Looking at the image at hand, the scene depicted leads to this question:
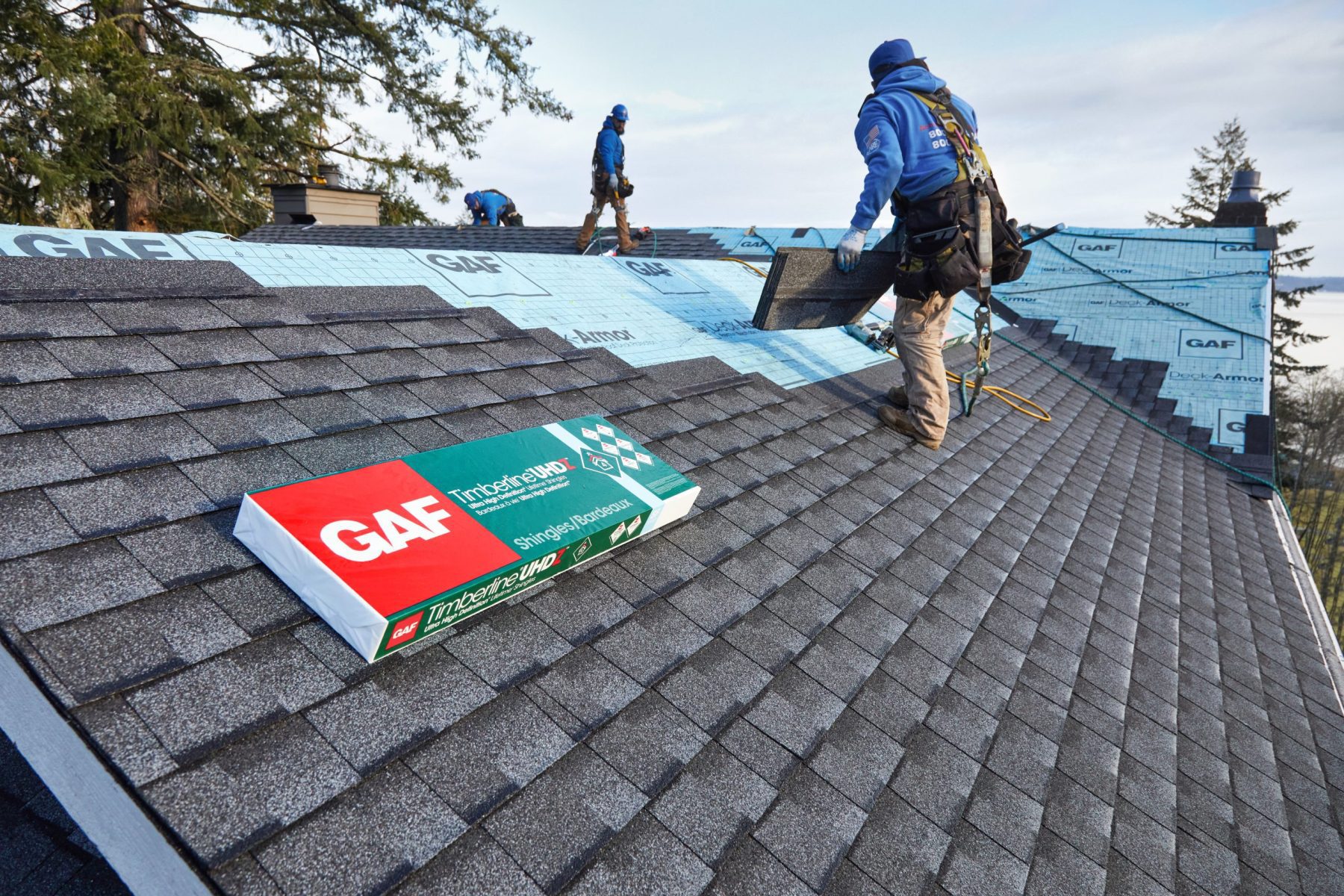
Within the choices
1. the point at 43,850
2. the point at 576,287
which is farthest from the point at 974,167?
the point at 43,850

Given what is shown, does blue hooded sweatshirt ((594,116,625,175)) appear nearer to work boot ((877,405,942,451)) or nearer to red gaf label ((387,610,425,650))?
work boot ((877,405,942,451))

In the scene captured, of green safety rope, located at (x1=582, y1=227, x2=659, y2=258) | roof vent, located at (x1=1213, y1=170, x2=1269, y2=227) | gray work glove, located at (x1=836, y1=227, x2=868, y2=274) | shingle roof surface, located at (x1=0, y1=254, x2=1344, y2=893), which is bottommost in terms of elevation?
shingle roof surface, located at (x1=0, y1=254, x2=1344, y2=893)

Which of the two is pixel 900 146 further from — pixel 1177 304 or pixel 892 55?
pixel 1177 304

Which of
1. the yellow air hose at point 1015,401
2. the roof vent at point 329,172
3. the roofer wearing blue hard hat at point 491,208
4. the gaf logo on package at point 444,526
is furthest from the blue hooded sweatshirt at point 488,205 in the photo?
the gaf logo on package at point 444,526

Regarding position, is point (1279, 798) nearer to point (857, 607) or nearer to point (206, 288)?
point (857, 607)

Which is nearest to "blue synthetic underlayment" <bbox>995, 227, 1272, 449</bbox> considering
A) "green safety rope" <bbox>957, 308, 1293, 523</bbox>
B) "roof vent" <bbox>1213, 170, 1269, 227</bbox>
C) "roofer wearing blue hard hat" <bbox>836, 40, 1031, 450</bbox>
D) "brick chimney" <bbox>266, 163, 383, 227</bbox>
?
"green safety rope" <bbox>957, 308, 1293, 523</bbox>

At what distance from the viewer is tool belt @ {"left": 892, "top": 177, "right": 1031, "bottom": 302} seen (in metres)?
4.24

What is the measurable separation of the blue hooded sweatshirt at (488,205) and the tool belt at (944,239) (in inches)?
529

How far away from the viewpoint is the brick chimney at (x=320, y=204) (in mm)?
15703

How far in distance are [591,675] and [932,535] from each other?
227cm

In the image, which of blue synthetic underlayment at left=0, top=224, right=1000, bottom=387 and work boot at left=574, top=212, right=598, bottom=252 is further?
work boot at left=574, top=212, right=598, bottom=252

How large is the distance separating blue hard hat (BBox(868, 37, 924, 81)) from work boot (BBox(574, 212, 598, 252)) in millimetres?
7386

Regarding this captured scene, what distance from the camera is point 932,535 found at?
3.62m

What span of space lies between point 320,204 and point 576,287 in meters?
13.9
